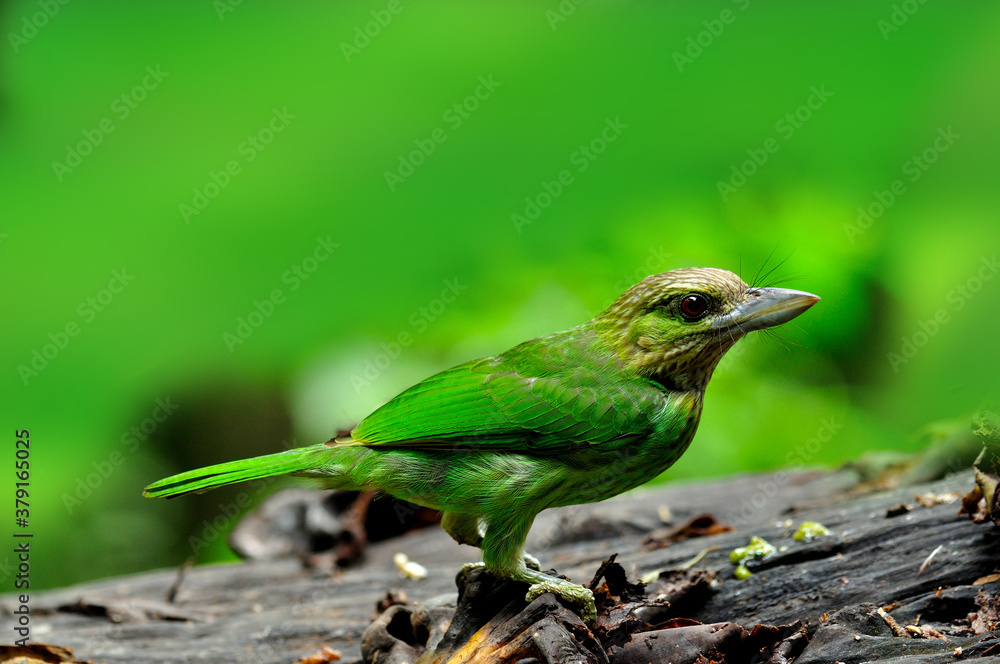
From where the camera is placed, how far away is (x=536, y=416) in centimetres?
350

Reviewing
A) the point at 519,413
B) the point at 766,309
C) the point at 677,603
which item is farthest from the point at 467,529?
the point at 766,309

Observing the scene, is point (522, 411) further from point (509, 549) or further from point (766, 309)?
point (766, 309)

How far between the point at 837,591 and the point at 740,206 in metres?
3.67

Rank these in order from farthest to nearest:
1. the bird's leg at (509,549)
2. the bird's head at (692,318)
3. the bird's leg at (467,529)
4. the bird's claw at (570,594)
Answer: the bird's leg at (467,529)
the bird's head at (692,318)
the bird's leg at (509,549)
the bird's claw at (570,594)

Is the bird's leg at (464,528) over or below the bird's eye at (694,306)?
below

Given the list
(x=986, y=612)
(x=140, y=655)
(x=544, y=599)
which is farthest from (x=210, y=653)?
(x=986, y=612)

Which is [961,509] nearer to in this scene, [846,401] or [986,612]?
[986,612]

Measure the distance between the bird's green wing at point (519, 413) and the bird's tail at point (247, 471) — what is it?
0.54 ft

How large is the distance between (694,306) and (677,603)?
4.29 feet

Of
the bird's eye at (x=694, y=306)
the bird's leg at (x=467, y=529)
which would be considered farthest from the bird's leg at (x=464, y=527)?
the bird's eye at (x=694, y=306)

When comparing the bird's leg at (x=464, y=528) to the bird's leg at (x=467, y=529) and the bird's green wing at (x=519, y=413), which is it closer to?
the bird's leg at (x=467, y=529)

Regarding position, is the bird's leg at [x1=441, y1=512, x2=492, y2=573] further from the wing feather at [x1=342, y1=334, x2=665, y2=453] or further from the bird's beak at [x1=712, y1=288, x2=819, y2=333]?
the bird's beak at [x1=712, y1=288, x2=819, y2=333]

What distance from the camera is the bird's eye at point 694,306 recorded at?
11.6 ft

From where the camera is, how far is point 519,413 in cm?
353
